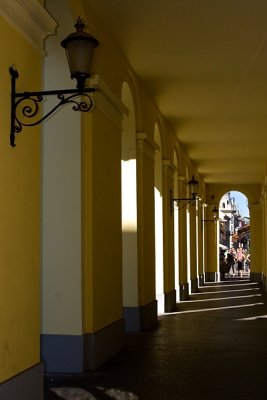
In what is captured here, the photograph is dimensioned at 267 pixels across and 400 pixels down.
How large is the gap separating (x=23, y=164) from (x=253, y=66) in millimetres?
6421

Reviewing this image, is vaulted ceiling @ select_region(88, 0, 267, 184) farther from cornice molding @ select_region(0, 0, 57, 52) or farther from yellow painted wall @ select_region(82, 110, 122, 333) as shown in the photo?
cornice molding @ select_region(0, 0, 57, 52)

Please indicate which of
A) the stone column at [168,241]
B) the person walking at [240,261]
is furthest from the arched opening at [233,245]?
the stone column at [168,241]

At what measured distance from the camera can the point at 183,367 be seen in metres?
7.90

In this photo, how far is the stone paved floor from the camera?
6531 mm

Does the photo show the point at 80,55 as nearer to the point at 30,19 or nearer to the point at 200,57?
the point at 30,19

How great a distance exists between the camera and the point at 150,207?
1248 centimetres

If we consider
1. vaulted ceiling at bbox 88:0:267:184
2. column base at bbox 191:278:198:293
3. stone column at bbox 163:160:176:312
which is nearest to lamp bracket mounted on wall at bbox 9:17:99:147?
vaulted ceiling at bbox 88:0:267:184

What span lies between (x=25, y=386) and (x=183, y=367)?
10.6 ft

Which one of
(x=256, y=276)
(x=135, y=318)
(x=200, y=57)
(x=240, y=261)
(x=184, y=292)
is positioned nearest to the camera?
(x=200, y=57)

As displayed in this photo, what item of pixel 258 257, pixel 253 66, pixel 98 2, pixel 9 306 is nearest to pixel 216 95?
pixel 253 66

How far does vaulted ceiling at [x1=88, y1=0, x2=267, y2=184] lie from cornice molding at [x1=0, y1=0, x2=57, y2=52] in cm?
250

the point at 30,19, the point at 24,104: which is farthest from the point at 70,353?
the point at 30,19

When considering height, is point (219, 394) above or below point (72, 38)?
below

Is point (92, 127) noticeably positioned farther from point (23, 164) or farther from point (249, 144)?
point (249, 144)
